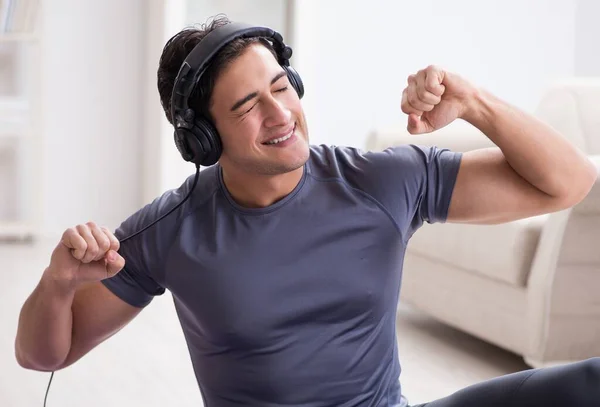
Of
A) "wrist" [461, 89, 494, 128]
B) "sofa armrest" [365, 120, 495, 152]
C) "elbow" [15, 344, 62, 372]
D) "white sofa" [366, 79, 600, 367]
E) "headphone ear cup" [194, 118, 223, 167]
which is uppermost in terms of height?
"wrist" [461, 89, 494, 128]

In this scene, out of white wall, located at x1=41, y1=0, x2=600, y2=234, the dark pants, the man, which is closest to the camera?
the dark pants

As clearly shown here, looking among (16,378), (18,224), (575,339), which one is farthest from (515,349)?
(18,224)

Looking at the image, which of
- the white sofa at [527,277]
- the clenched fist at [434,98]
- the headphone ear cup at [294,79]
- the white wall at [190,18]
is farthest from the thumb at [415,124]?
the white wall at [190,18]

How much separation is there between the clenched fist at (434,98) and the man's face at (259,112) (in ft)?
0.51

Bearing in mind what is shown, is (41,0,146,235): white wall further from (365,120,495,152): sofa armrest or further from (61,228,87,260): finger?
(61,228,87,260): finger

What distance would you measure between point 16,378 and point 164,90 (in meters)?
1.55

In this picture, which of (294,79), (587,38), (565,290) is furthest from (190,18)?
(294,79)

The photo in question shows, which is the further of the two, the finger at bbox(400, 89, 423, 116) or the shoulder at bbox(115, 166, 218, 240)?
the shoulder at bbox(115, 166, 218, 240)

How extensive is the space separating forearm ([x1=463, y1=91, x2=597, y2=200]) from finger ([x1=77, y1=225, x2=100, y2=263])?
1.76ft

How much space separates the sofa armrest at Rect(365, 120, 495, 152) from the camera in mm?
3369

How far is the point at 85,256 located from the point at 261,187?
27 centimetres

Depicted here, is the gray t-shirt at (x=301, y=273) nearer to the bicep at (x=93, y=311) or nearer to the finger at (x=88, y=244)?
the bicep at (x=93, y=311)

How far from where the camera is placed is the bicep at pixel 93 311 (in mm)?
1584

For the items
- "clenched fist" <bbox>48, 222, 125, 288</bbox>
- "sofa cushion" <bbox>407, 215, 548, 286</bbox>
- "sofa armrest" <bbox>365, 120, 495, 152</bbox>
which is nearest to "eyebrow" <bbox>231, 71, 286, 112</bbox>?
"clenched fist" <bbox>48, 222, 125, 288</bbox>
